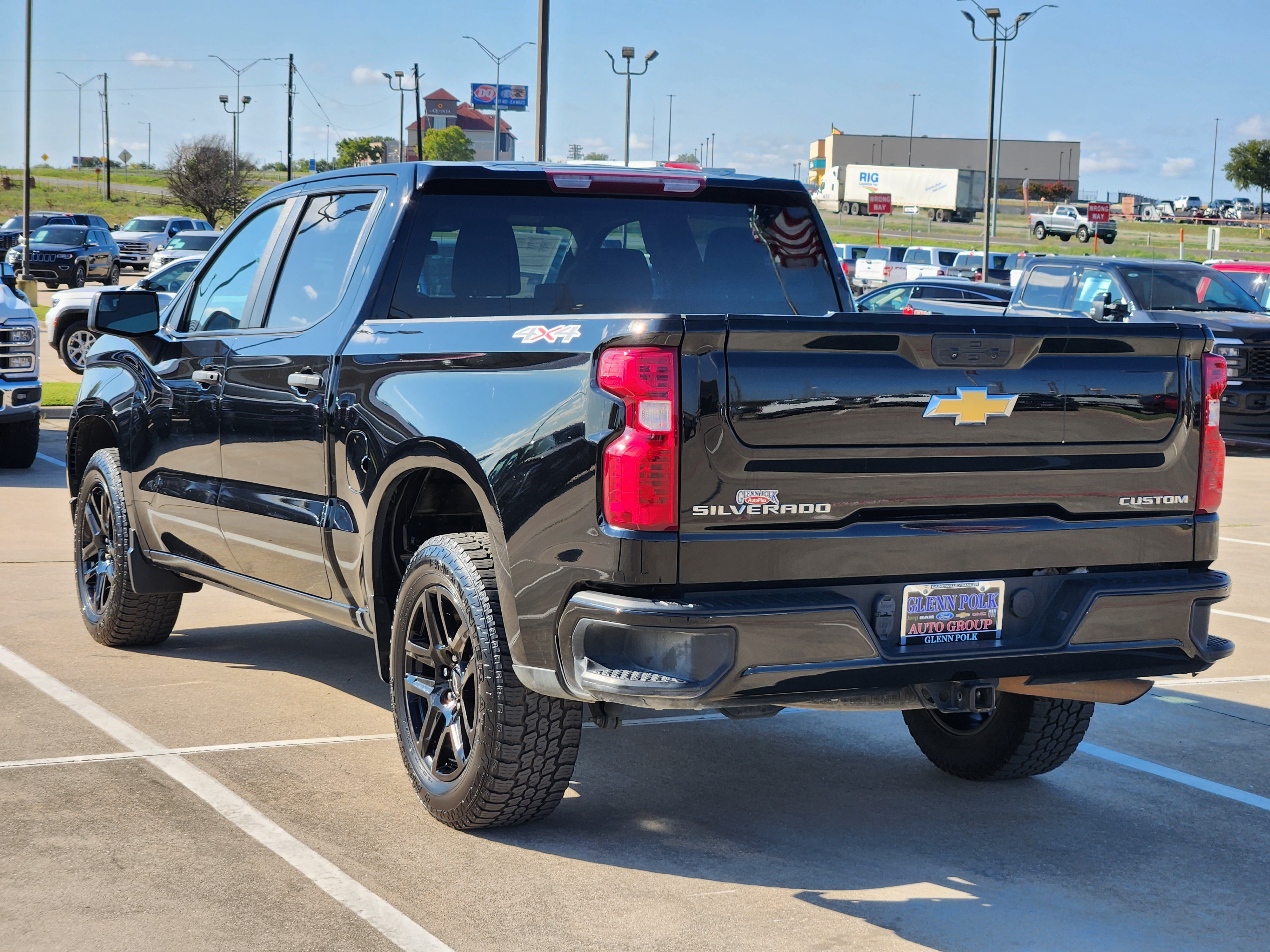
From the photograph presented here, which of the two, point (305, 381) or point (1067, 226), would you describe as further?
point (1067, 226)

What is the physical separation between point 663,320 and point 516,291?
1.68 m

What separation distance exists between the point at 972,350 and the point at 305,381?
2399mm

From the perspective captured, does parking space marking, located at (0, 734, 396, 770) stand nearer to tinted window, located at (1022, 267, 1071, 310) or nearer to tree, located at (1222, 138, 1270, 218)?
tinted window, located at (1022, 267, 1071, 310)

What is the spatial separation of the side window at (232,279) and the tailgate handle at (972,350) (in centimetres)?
300

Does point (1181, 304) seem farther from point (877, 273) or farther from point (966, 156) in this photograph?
point (966, 156)

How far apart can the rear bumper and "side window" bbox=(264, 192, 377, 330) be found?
1.97m

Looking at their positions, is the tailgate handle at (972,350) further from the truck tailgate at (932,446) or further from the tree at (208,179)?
the tree at (208,179)

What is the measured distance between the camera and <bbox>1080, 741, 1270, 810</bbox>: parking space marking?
5215mm

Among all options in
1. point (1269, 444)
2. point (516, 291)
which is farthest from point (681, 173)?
point (1269, 444)

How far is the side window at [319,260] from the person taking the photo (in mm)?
5449

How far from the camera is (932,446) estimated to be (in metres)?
4.07

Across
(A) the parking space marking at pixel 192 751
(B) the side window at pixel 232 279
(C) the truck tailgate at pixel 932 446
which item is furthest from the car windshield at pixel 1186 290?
(A) the parking space marking at pixel 192 751

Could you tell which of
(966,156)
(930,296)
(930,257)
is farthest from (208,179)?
(966,156)

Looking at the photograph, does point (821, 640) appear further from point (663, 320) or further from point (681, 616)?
point (663, 320)
